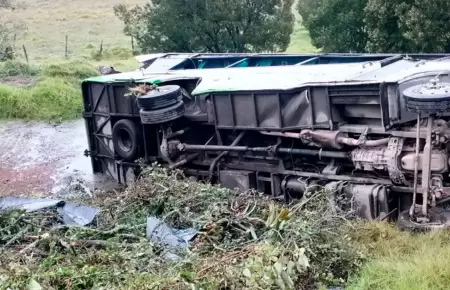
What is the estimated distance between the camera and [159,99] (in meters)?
8.46

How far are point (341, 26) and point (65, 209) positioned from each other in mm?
11580

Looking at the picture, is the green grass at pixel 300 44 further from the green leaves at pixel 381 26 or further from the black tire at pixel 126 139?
the black tire at pixel 126 139

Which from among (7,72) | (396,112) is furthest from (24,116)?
(396,112)

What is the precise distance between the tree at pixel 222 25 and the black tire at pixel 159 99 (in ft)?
36.8

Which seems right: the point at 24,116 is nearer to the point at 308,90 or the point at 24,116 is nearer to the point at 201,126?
the point at 201,126

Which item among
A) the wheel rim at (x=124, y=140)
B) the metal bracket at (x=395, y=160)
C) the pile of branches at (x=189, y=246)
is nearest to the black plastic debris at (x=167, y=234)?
the pile of branches at (x=189, y=246)

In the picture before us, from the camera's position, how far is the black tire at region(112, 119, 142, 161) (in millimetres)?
9641

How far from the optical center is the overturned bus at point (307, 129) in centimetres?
675

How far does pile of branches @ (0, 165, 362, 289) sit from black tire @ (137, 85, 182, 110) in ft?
4.27

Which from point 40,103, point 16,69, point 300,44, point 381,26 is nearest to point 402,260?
point 381,26

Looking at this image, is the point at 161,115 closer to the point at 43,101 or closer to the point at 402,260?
the point at 402,260

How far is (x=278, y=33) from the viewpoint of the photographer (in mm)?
20000

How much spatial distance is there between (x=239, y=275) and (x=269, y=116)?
3.24m

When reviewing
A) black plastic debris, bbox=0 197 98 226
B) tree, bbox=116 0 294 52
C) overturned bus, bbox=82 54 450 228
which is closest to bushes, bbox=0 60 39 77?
tree, bbox=116 0 294 52
